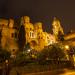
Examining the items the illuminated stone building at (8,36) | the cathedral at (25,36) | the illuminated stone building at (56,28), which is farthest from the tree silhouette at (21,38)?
the illuminated stone building at (56,28)

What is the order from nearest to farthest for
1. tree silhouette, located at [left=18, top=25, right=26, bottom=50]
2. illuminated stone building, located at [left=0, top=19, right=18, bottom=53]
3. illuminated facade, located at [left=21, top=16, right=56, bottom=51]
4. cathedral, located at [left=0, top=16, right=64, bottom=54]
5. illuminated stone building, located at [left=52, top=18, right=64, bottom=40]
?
1. illuminated stone building, located at [left=0, top=19, right=18, bottom=53]
2. cathedral, located at [left=0, top=16, right=64, bottom=54]
3. tree silhouette, located at [left=18, top=25, right=26, bottom=50]
4. illuminated facade, located at [left=21, top=16, right=56, bottom=51]
5. illuminated stone building, located at [left=52, top=18, right=64, bottom=40]

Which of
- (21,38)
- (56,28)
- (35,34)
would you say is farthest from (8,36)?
(56,28)

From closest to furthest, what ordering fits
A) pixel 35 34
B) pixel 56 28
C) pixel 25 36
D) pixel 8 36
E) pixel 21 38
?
pixel 8 36 < pixel 25 36 < pixel 21 38 < pixel 35 34 < pixel 56 28

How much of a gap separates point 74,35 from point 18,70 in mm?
54254

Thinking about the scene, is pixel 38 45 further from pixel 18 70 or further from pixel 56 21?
pixel 18 70

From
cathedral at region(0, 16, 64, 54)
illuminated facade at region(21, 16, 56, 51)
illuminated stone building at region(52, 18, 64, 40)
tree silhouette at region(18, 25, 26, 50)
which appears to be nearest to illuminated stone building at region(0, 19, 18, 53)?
cathedral at region(0, 16, 64, 54)

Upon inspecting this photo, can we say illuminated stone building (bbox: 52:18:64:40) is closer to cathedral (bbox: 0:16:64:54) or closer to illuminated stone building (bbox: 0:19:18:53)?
cathedral (bbox: 0:16:64:54)

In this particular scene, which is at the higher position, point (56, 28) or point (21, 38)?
point (56, 28)

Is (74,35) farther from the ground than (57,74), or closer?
farther from the ground

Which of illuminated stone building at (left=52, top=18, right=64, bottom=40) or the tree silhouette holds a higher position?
illuminated stone building at (left=52, top=18, right=64, bottom=40)

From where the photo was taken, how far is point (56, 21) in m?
85.4

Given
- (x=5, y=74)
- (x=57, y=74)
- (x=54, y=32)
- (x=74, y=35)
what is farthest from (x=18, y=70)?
(x=54, y=32)

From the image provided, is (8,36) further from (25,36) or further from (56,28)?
(56,28)

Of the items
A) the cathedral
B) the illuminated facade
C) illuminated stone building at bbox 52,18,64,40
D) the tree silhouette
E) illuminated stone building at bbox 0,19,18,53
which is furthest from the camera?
illuminated stone building at bbox 52,18,64,40
